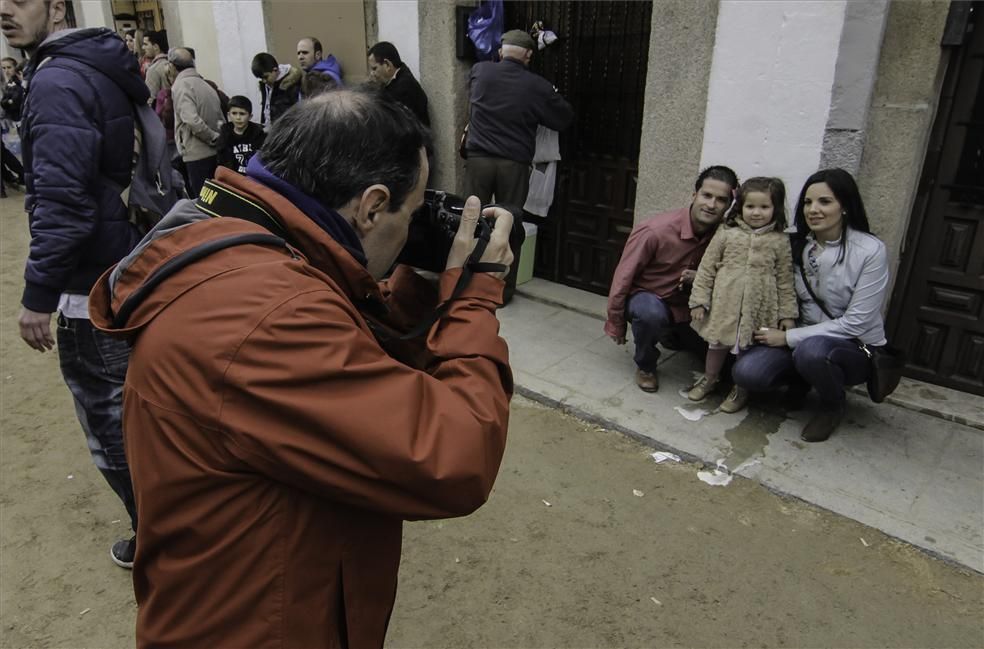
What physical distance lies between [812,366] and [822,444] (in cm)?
41

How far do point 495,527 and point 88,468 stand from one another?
199 centimetres

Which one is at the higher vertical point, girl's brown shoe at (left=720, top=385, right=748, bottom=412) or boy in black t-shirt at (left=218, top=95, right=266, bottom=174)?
boy in black t-shirt at (left=218, top=95, right=266, bottom=174)

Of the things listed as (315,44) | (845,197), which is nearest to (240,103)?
(315,44)

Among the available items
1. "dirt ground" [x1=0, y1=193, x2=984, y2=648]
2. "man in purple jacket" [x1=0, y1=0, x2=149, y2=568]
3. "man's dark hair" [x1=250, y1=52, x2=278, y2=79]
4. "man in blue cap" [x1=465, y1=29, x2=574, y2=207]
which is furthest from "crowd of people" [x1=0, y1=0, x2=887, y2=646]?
"man's dark hair" [x1=250, y1=52, x2=278, y2=79]

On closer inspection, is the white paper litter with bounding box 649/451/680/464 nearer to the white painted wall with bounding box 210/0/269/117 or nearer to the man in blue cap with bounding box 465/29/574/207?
the man in blue cap with bounding box 465/29/574/207

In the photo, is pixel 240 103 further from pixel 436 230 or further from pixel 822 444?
pixel 436 230

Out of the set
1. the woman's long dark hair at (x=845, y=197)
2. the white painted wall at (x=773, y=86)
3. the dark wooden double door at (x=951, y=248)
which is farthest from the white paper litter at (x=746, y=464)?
the white painted wall at (x=773, y=86)

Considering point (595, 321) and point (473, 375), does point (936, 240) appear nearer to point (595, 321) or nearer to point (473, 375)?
point (595, 321)

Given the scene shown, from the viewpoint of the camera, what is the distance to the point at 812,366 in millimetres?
3410

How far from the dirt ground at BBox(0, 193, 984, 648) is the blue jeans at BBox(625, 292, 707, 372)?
2.38ft

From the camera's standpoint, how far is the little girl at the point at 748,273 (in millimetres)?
3535

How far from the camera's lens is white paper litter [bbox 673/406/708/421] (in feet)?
12.3

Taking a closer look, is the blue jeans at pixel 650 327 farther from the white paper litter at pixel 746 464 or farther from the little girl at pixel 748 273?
the white paper litter at pixel 746 464

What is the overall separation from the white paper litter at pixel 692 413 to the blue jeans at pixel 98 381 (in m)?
2.67
